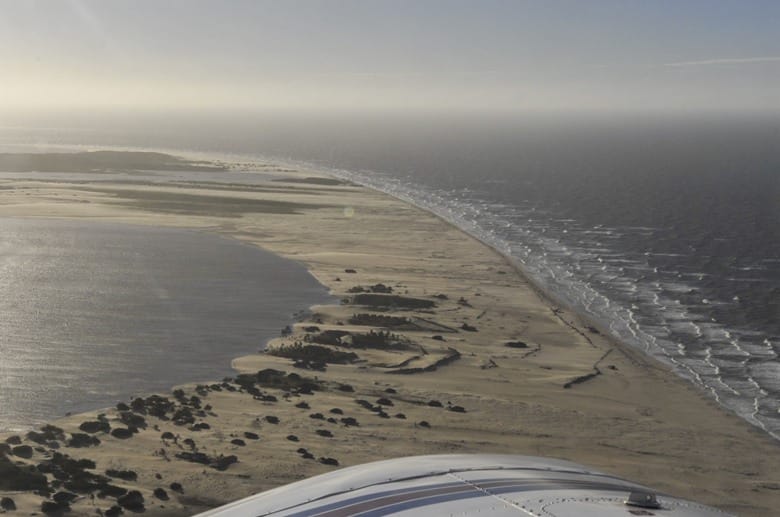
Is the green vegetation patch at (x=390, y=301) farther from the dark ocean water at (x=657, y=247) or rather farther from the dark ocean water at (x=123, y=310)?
the dark ocean water at (x=657, y=247)

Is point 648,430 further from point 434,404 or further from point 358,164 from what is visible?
point 358,164

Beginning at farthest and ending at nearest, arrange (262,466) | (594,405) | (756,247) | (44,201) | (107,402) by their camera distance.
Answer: (44,201), (756,247), (594,405), (107,402), (262,466)

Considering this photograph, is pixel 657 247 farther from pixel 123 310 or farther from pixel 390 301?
pixel 123 310

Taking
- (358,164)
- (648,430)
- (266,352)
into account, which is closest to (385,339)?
(266,352)

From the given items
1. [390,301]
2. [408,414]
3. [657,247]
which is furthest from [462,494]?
[657,247]

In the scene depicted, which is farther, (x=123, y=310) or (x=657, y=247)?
(x=657, y=247)
